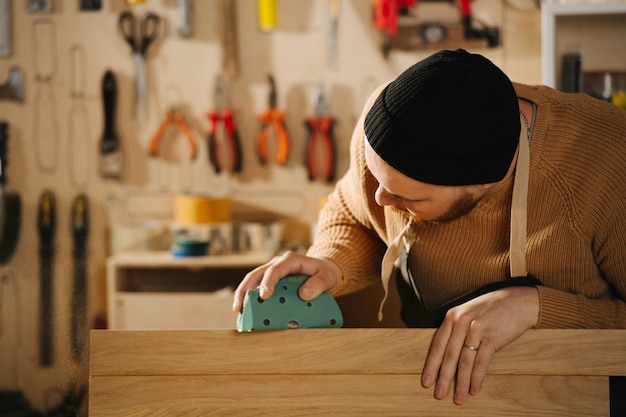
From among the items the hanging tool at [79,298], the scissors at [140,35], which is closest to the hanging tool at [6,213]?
the hanging tool at [79,298]

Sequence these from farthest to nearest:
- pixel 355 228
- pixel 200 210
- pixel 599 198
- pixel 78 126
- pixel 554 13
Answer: pixel 78 126
pixel 200 210
pixel 554 13
pixel 355 228
pixel 599 198

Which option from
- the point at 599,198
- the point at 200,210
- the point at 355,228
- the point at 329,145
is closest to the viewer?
the point at 599,198

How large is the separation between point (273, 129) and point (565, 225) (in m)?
2.18

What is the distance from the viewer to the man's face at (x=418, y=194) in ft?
3.44

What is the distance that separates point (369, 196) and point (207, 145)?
6.59ft

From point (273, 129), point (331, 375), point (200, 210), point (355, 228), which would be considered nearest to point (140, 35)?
point (273, 129)

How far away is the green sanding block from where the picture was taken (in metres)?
1.01

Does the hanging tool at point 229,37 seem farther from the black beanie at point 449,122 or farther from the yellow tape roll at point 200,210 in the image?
the black beanie at point 449,122

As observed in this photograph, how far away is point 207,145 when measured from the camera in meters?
A: 3.21

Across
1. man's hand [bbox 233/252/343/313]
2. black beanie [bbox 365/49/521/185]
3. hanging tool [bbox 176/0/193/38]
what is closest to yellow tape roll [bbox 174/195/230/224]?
hanging tool [bbox 176/0/193/38]


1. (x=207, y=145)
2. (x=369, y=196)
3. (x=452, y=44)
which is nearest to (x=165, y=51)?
(x=207, y=145)

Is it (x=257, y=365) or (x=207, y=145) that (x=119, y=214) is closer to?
(x=207, y=145)

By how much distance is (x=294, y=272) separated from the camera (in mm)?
1165

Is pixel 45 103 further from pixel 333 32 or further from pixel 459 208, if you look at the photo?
pixel 459 208
